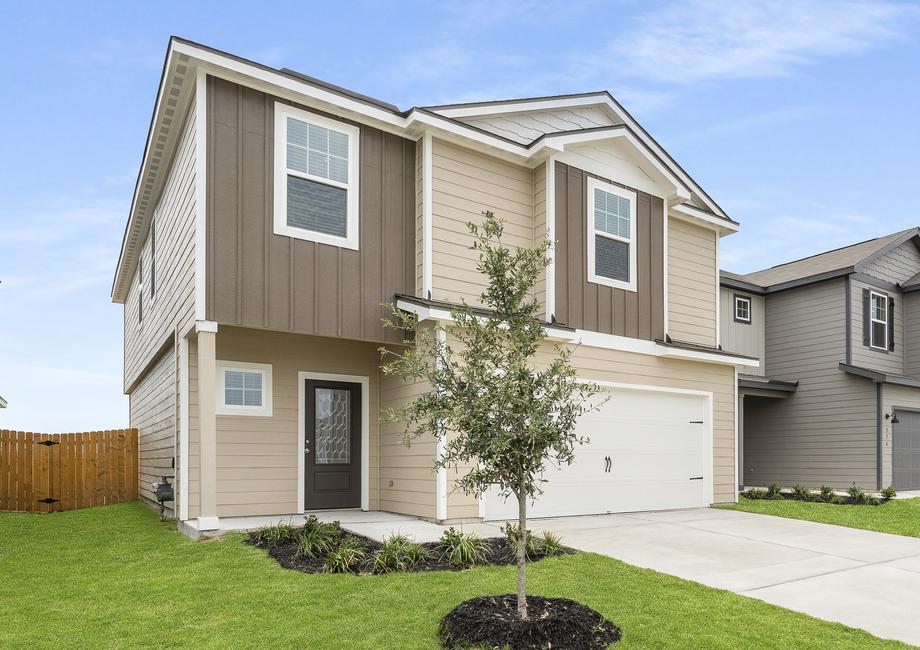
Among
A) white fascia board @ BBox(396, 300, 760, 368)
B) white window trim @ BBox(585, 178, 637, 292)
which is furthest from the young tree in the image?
white window trim @ BBox(585, 178, 637, 292)

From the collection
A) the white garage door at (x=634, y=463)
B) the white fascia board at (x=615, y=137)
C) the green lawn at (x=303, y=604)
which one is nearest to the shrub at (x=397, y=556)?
the green lawn at (x=303, y=604)

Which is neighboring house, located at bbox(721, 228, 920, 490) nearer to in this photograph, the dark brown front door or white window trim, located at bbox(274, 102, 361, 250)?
the dark brown front door

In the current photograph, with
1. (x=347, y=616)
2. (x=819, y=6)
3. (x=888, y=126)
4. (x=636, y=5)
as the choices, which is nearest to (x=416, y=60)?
(x=636, y=5)

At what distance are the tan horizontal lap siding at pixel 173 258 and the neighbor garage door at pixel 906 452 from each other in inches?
639

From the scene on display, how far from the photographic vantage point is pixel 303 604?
5609mm

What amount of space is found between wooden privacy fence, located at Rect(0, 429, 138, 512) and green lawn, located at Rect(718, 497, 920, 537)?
482 inches

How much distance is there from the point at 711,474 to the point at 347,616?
9.38 m

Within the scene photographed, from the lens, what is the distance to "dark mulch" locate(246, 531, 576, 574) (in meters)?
6.73

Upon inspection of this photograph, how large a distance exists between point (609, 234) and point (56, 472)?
1163 cm

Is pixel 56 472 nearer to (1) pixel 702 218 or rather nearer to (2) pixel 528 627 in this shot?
(2) pixel 528 627

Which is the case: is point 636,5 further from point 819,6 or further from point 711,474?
point 711,474

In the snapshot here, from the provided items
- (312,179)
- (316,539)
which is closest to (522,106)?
(312,179)

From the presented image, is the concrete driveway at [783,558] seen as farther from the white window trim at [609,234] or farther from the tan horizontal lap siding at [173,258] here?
the tan horizontal lap siding at [173,258]

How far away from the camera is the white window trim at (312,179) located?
9148mm
